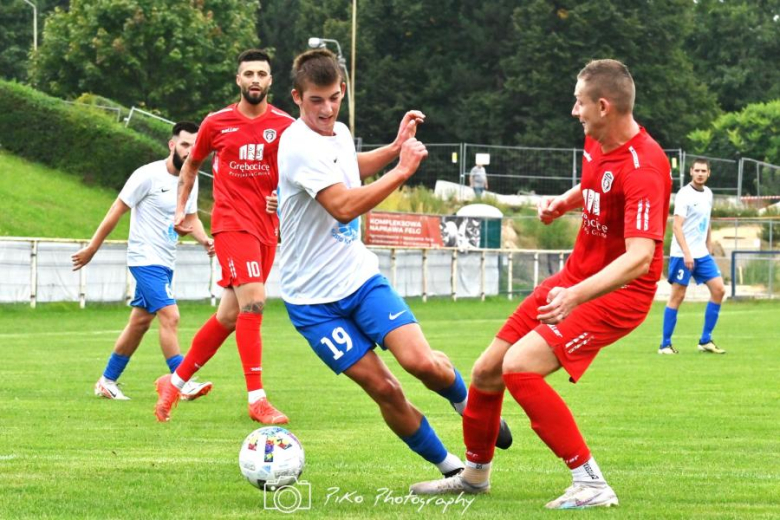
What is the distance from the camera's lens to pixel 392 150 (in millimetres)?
7625

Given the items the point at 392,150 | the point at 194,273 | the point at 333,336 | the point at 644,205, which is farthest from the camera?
the point at 194,273

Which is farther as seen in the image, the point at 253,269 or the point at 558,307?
the point at 253,269

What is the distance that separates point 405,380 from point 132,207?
143 inches

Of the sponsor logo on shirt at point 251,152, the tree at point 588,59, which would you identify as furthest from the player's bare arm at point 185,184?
the tree at point 588,59

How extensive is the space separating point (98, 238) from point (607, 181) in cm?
619

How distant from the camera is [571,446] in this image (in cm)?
663

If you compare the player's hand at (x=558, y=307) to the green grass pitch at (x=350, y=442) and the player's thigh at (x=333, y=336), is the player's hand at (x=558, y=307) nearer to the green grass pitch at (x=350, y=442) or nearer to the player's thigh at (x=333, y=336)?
the green grass pitch at (x=350, y=442)

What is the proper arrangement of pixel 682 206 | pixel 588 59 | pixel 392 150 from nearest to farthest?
1. pixel 392 150
2. pixel 682 206
3. pixel 588 59

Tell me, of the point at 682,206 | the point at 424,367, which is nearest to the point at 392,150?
the point at 424,367

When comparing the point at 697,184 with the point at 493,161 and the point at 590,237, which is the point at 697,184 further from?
the point at 493,161

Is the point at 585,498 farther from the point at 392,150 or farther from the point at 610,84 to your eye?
the point at 392,150

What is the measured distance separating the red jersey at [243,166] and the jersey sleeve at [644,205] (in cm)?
444

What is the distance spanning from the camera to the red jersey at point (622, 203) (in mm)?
6488

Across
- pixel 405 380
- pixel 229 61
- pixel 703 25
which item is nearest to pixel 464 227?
pixel 229 61
